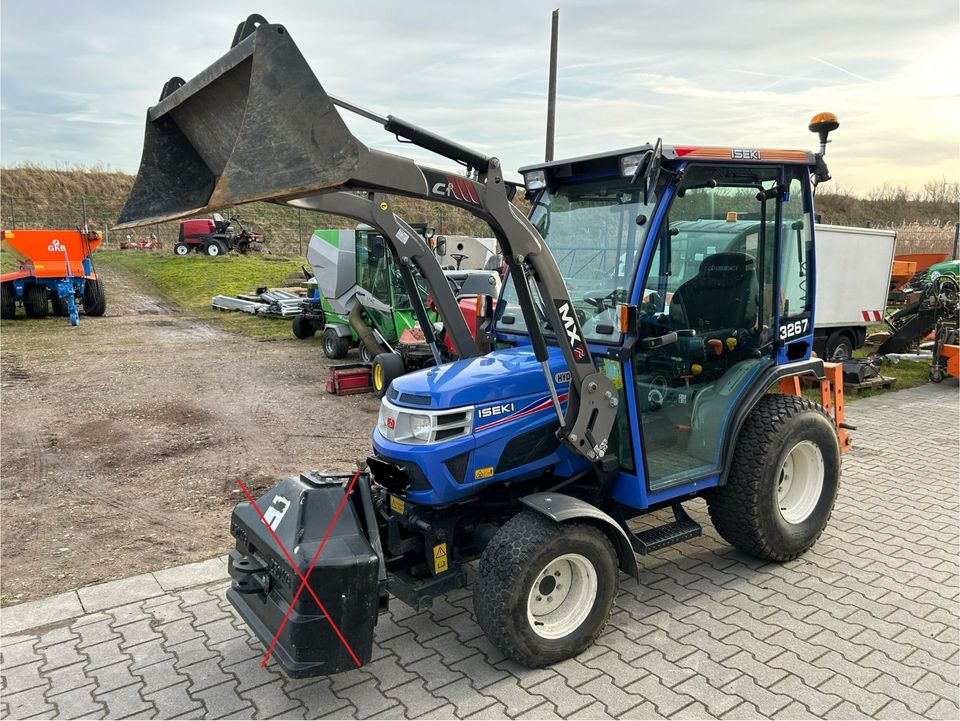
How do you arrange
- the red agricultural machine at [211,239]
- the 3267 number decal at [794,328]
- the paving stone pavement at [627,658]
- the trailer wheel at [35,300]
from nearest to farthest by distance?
1. the paving stone pavement at [627,658]
2. the 3267 number decal at [794,328]
3. the trailer wheel at [35,300]
4. the red agricultural machine at [211,239]

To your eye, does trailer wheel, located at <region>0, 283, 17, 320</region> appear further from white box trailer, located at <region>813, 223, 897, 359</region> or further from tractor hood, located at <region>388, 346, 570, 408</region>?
white box trailer, located at <region>813, 223, 897, 359</region>

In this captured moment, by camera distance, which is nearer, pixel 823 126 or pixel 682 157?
pixel 682 157

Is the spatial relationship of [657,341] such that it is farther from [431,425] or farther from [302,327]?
[302,327]

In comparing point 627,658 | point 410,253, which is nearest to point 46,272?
point 410,253

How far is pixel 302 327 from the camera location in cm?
1491

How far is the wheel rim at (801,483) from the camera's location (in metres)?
4.49

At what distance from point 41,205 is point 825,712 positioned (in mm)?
48032

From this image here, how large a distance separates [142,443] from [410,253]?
4.46 meters

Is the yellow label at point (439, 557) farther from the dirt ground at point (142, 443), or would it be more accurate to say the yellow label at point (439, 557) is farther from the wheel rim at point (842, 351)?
the wheel rim at point (842, 351)

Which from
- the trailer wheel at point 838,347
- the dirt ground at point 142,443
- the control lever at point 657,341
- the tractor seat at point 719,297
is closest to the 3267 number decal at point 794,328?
the tractor seat at point 719,297

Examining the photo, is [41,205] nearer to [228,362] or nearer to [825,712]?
[228,362]

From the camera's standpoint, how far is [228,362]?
40.0ft

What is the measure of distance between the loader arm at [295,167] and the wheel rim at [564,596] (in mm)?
555

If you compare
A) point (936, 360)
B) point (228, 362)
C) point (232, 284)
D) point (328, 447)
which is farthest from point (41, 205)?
point (936, 360)
